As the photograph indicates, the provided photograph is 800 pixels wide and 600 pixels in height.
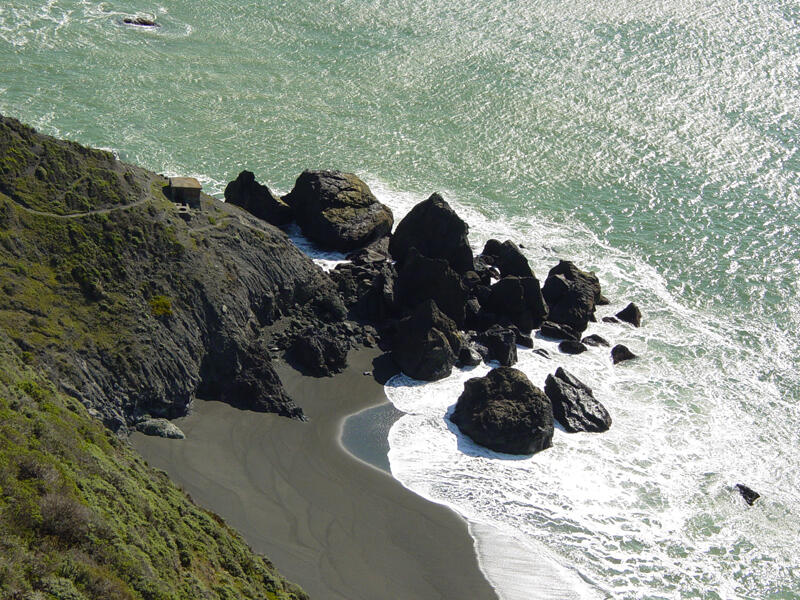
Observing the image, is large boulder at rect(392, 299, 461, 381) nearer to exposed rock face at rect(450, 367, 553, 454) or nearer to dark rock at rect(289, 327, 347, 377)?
exposed rock face at rect(450, 367, 553, 454)

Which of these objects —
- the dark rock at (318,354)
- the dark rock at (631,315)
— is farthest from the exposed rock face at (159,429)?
the dark rock at (631,315)

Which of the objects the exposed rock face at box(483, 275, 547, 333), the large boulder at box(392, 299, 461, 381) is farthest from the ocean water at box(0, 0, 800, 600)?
the exposed rock face at box(483, 275, 547, 333)

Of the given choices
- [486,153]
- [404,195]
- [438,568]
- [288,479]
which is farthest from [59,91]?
[438,568]

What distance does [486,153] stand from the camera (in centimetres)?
7169

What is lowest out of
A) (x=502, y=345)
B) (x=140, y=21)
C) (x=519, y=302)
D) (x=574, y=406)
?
(x=574, y=406)

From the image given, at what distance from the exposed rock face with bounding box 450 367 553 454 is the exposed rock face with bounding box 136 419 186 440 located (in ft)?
41.8

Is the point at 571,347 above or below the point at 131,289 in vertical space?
below

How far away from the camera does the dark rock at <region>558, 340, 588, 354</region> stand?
162ft

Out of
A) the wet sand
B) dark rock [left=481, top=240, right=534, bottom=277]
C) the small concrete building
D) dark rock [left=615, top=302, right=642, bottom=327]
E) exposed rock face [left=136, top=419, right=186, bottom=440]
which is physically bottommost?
the wet sand

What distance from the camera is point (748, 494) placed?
41250 mm

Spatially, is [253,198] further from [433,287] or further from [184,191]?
[433,287]

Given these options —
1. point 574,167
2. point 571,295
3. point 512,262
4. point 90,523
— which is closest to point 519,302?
point 571,295

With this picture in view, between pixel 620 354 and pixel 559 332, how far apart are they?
3.44 metres

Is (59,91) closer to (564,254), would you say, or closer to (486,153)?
(486,153)
